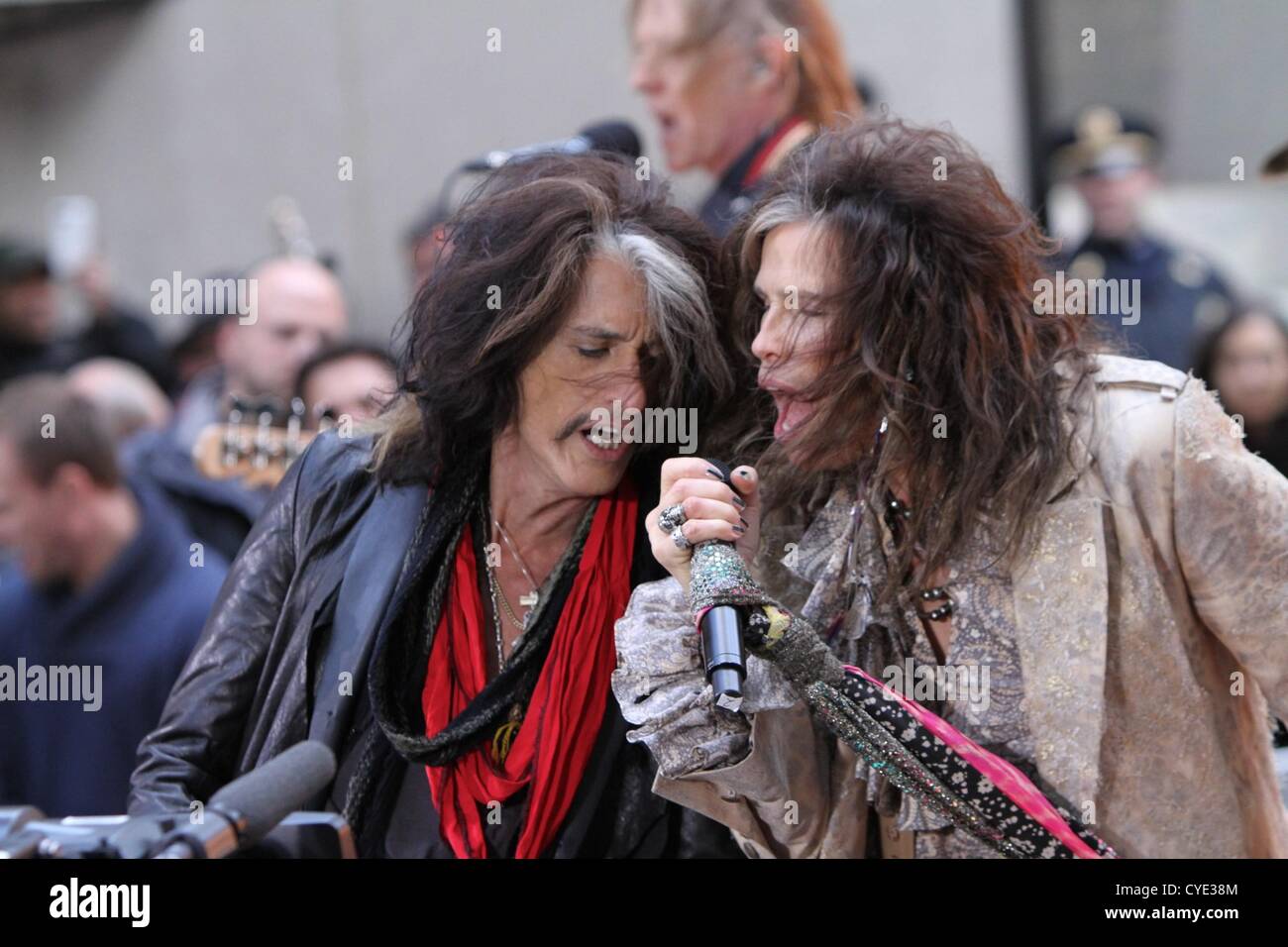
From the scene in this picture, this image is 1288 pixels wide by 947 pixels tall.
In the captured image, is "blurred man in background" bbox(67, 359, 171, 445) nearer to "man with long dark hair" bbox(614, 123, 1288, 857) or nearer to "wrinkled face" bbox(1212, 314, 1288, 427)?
"man with long dark hair" bbox(614, 123, 1288, 857)

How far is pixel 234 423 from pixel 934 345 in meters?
1.78

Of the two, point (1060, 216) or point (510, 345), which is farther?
point (1060, 216)

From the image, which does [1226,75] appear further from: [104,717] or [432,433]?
[104,717]

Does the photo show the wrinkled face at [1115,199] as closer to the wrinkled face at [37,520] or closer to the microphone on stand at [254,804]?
the wrinkled face at [37,520]

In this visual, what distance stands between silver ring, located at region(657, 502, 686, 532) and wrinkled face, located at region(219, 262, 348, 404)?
211cm

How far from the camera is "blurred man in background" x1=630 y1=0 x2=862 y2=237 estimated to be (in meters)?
3.51

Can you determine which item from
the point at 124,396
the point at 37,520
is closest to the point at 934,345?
the point at 37,520

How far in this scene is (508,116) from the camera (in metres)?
5.79

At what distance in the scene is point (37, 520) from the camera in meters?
3.41

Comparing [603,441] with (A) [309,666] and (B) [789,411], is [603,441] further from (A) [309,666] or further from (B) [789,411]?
(A) [309,666]

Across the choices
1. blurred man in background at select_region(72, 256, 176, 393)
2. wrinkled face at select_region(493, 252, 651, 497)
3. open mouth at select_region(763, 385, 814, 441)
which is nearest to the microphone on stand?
wrinkled face at select_region(493, 252, 651, 497)
